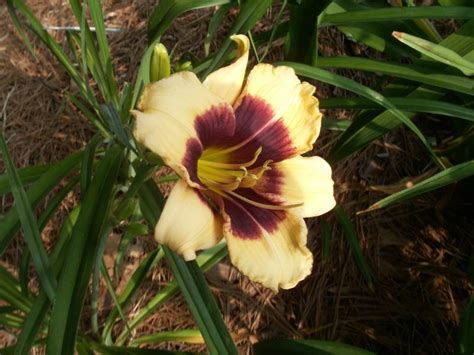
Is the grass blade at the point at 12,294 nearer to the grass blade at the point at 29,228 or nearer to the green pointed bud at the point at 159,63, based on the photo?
the grass blade at the point at 29,228

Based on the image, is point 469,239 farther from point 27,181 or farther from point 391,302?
point 27,181

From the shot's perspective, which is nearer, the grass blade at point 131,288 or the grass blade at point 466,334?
the grass blade at point 466,334

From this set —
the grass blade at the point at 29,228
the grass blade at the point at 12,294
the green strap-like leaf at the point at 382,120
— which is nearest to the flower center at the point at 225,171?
the grass blade at the point at 29,228

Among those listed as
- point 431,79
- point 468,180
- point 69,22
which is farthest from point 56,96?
point 468,180

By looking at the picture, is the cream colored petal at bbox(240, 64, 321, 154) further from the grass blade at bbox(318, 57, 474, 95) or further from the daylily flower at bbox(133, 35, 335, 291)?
the grass blade at bbox(318, 57, 474, 95)

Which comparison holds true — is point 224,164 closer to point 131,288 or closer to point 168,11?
point 168,11

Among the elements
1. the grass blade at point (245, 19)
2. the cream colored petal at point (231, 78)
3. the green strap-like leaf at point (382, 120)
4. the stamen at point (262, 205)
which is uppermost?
the cream colored petal at point (231, 78)
